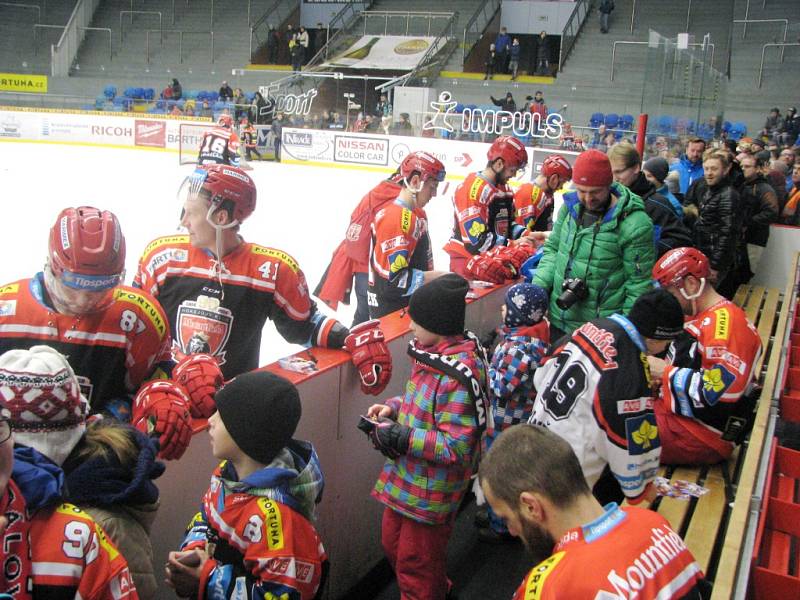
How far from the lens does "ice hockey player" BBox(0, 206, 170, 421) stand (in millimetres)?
1886

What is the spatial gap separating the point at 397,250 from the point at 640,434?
1.64 m

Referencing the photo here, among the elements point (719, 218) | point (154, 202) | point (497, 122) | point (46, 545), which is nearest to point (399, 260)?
point (46, 545)

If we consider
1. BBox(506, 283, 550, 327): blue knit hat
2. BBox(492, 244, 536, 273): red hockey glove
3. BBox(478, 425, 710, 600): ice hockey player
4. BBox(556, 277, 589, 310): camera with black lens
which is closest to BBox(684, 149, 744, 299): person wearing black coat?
BBox(492, 244, 536, 273): red hockey glove

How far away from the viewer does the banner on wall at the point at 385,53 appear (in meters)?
26.6

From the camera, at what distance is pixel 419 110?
60.2 ft

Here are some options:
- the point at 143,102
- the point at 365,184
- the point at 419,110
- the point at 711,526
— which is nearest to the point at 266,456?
the point at 711,526

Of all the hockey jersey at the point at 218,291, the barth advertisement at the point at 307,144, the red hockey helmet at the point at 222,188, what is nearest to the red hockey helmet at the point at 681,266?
the hockey jersey at the point at 218,291

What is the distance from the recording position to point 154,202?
11.6 m

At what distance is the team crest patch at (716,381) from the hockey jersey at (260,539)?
175 centimetres

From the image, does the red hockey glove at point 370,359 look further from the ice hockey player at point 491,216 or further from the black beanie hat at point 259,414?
the ice hockey player at point 491,216

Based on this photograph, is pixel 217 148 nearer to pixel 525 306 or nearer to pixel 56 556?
pixel 525 306

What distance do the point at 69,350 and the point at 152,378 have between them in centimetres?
25

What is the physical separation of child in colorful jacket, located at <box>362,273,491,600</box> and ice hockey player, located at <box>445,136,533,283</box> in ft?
6.18

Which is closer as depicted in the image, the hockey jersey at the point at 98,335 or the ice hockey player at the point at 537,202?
the hockey jersey at the point at 98,335
